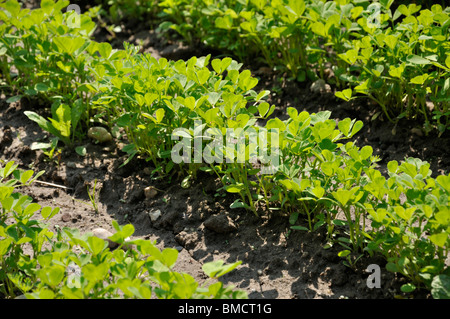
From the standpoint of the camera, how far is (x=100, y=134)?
3.47 meters

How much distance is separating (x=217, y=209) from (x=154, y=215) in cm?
35

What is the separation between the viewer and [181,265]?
8.74 ft

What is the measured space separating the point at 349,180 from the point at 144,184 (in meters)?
1.29

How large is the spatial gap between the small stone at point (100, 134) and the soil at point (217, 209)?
49mm

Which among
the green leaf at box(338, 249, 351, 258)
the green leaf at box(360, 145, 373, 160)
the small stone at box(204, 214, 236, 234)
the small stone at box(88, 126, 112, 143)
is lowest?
the green leaf at box(338, 249, 351, 258)

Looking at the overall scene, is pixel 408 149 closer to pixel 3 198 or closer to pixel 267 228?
pixel 267 228

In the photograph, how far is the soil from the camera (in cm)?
248

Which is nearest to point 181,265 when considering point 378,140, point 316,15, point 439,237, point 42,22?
point 439,237

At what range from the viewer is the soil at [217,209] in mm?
2479

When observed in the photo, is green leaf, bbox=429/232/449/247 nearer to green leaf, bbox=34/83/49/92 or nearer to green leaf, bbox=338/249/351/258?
green leaf, bbox=338/249/351/258

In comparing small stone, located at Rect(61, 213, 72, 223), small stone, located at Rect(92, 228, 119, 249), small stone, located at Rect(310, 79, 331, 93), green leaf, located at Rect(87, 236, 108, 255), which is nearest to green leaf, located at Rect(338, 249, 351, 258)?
green leaf, located at Rect(87, 236, 108, 255)

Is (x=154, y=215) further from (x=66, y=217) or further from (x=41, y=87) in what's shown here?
(x=41, y=87)

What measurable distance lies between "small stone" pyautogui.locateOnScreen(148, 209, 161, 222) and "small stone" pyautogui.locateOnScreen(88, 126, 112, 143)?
29.2 inches

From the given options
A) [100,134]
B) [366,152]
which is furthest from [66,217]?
[366,152]
